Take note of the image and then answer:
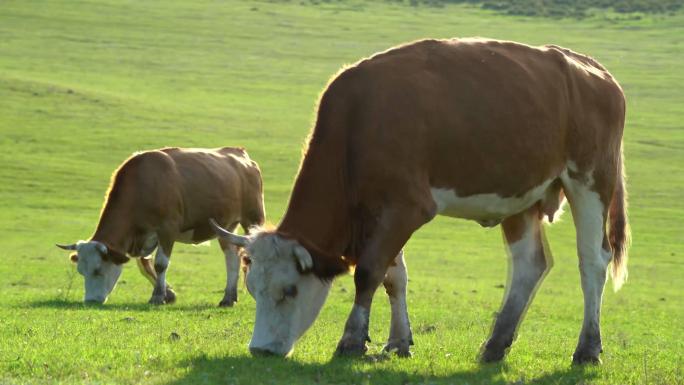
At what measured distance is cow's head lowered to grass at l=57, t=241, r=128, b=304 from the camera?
732 inches

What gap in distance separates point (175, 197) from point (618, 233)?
9.39m

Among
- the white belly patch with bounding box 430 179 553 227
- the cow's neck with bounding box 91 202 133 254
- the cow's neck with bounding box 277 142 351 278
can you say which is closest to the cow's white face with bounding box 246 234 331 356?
the cow's neck with bounding box 277 142 351 278

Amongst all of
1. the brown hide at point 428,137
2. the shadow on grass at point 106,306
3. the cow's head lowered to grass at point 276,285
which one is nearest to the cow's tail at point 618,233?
the brown hide at point 428,137

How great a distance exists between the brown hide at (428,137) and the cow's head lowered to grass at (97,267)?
9064 millimetres

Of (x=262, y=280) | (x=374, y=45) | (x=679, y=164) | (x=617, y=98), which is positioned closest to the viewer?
(x=262, y=280)

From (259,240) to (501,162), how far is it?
2.19 meters

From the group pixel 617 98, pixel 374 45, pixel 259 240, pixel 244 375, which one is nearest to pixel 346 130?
pixel 259 240

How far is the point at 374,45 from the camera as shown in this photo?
325ft

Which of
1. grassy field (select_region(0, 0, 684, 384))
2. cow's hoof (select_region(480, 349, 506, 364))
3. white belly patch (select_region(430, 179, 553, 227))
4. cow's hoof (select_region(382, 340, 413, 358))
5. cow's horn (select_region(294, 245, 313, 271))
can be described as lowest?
grassy field (select_region(0, 0, 684, 384))

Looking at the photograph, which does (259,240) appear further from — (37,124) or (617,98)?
(37,124)

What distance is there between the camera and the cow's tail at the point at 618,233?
39.0 feet

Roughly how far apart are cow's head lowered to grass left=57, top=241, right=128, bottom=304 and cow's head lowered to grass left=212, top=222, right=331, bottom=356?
900 centimetres

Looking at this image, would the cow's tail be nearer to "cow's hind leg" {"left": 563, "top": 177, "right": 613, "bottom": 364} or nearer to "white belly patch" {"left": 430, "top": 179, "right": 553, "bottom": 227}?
"cow's hind leg" {"left": 563, "top": 177, "right": 613, "bottom": 364}

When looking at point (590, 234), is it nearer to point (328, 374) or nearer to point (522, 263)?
point (522, 263)
